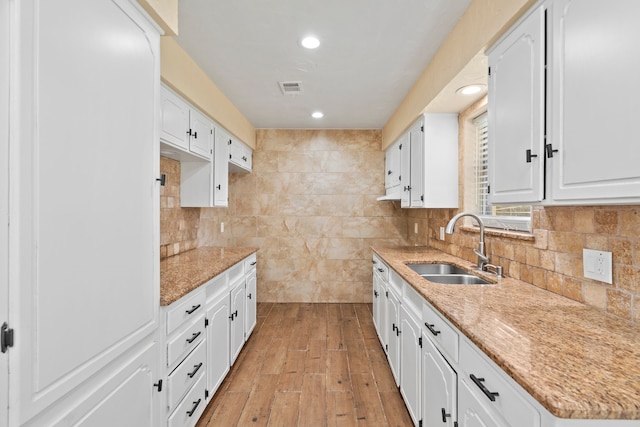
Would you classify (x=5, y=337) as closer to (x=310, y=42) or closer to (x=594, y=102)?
(x=594, y=102)

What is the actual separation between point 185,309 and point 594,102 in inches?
79.1

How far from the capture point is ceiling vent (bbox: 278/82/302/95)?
2.87 m

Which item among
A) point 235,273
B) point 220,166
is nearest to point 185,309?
point 235,273

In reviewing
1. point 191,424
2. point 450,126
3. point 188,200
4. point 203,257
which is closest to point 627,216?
point 450,126

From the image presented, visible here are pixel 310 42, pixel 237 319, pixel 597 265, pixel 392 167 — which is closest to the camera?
pixel 597 265

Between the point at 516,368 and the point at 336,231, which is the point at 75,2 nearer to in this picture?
the point at 516,368

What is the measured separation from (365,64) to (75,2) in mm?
1963

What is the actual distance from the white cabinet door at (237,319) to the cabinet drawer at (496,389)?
195 centimetres

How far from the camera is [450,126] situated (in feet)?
9.24

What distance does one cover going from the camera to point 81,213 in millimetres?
997

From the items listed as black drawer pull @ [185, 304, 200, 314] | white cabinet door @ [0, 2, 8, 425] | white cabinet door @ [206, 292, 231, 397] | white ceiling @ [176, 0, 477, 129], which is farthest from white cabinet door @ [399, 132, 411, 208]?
white cabinet door @ [0, 2, 8, 425]

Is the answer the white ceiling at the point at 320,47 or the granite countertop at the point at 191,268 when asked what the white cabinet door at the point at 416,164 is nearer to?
the white ceiling at the point at 320,47

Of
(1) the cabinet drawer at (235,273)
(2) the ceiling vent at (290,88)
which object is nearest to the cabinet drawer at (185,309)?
(1) the cabinet drawer at (235,273)

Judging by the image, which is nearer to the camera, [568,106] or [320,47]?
[568,106]
